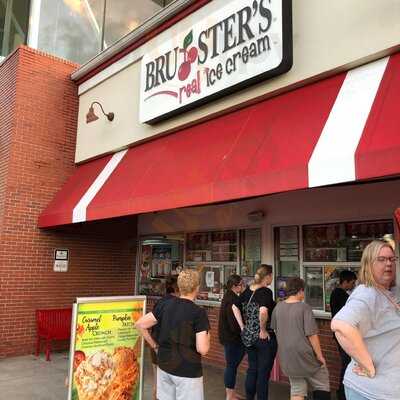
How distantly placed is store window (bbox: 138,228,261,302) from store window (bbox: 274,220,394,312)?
0.64 metres

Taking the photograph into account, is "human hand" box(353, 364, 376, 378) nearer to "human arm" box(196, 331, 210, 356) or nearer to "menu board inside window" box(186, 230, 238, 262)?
"human arm" box(196, 331, 210, 356)

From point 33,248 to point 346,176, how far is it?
717 centimetres

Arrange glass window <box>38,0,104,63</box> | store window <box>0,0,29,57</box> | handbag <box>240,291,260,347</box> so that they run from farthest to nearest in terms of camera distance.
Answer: store window <box>0,0,29,57</box>, glass window <box>38,0,104,63</box>, handbag <box>240,291,260,347</box>

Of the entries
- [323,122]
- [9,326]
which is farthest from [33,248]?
[323,122]

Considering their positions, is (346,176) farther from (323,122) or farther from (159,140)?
(159,140)

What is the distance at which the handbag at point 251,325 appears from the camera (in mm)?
5484

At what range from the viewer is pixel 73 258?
1013cm

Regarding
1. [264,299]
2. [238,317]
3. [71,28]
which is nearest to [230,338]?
[238,317]

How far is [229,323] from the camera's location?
5.88m

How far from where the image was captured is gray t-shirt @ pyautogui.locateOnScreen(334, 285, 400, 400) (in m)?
2.58

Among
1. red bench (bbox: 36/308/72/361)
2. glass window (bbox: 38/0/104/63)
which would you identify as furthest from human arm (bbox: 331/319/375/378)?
glass window (bbox: 38/0/104/63)

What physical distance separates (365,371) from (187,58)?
6.05 m

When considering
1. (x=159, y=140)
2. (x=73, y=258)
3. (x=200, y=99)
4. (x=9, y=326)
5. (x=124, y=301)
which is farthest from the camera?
(x=73, y=258)

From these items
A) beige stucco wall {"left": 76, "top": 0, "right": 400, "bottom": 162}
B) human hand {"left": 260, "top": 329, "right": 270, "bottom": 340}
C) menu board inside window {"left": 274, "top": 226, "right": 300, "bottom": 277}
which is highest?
beige stucco wall {"left": 76, "top": 0, "right": 400, "bottom": 162}
